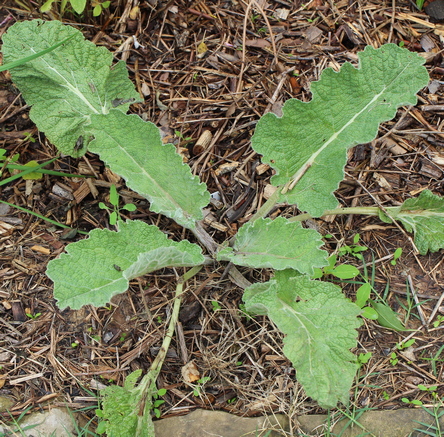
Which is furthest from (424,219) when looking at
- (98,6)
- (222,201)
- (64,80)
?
(98,6)

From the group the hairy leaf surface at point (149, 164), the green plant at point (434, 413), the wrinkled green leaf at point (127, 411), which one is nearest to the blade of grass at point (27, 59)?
the hairy leaf surface at point (149, 164)

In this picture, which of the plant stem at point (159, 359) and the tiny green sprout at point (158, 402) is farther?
the tiny green sprout at point (158, 402)

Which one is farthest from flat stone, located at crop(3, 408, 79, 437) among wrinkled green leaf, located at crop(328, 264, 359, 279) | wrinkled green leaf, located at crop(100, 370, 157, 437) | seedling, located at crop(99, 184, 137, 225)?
wrinkled green leaf, located at crop(328, 264, 359, 279)

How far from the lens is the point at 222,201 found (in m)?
2.84

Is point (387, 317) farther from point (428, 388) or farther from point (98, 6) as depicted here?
point (98, 6)

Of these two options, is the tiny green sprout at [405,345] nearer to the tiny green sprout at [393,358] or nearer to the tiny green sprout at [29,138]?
the tiny green sprout at [393,358]

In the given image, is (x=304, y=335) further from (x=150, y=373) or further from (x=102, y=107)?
(x=102, y=107)

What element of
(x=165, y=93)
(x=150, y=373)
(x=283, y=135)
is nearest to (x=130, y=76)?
(x=165, y=93)

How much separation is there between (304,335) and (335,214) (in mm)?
838

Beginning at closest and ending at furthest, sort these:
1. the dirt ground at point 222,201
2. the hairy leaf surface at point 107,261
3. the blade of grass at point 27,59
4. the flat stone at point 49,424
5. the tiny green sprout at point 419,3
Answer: the hairy leaf surface at point 107,261
the blade of grass at point 27,59
the flat stone at point 49,424
the dirt ground at point 222,201
the tiny green sprout at point 419,3

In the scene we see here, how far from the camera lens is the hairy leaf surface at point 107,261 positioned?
6.73 ft

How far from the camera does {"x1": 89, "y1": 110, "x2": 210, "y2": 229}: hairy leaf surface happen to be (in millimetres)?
2328

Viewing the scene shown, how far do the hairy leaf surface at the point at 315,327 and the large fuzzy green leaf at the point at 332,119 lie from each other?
424mm

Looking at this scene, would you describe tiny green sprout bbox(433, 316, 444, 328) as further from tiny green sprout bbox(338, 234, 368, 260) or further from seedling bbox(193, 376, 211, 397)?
seedling bbox(193, 376, 211, 397)
